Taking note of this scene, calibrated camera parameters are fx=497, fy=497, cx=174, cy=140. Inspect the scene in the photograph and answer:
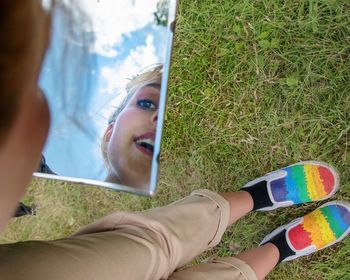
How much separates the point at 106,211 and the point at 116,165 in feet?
2.86

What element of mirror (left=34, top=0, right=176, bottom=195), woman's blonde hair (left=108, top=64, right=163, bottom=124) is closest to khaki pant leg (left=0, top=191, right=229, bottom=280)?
mirror (left=34, top=0, right=176, bottom=195)

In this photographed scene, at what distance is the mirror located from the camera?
1.08 metres

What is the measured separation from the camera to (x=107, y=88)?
1125 mm

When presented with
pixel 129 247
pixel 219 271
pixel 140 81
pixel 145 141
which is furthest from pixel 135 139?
pixel 219 271

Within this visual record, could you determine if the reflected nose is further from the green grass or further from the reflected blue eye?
the green grass

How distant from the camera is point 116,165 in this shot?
1.10 m

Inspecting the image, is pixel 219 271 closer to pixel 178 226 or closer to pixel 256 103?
pixel 178 226

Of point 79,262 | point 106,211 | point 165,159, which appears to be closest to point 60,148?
point 79,262

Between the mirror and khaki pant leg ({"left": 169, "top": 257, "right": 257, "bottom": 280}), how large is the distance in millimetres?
359

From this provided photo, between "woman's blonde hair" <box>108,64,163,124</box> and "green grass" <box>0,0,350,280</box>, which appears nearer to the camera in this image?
"woman's blonde hair" <box>108,64,163,124</box>

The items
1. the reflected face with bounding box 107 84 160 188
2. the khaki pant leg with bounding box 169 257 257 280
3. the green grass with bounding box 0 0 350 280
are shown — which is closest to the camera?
the reflected face with bounding box 107 84 160 188

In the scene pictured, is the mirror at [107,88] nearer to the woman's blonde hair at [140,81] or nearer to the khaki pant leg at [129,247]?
the woman's blonde hair at [140,81]

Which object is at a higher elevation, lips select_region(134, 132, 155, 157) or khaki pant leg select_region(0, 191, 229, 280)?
lips select_region(134, 132, 155, 157)

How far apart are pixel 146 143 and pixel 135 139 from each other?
4cm
